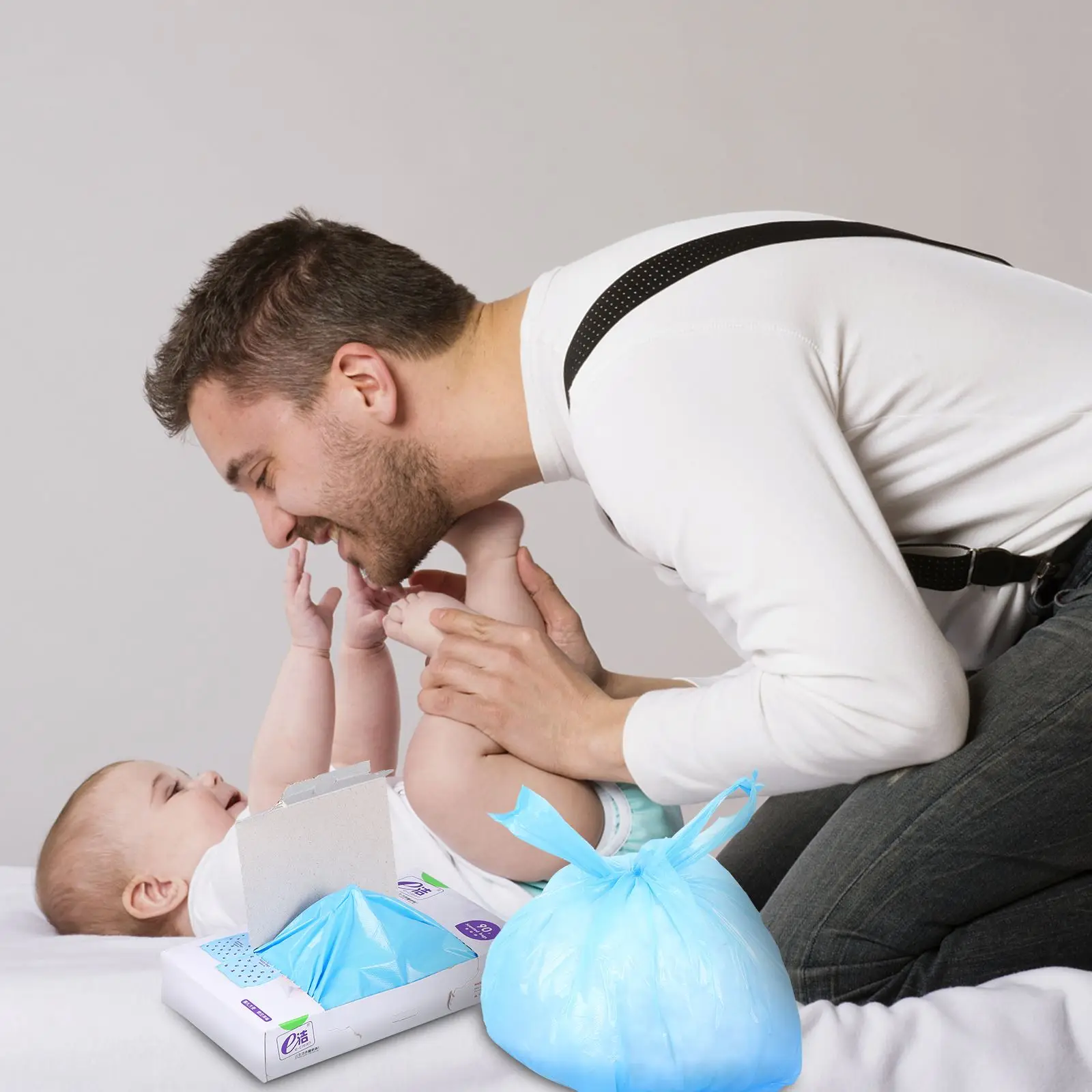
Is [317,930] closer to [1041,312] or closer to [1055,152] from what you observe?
[1041,312]

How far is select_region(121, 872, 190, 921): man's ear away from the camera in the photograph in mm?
1614

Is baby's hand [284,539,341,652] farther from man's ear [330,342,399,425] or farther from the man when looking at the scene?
man's ear [330,342,399,425]

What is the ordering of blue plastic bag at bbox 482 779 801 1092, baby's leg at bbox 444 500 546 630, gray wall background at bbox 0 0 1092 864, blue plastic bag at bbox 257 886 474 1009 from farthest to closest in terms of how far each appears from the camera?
1. gray wall background at bbox 0 0 1092 864
2. baby's leg at bbox 444 500 546 630
3. blue plastic bag at bbox 257 886 474 1009
4. blue plastic bag at bbox 482 779 801 1092

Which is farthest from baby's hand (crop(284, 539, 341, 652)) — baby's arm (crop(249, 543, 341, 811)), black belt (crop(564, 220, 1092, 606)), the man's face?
black belt (crop(564, 220, 1092, 606))

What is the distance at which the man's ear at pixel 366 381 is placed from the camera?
5.01 ft

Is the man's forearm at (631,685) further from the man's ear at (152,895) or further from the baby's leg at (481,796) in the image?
the man's ear at (152,895)

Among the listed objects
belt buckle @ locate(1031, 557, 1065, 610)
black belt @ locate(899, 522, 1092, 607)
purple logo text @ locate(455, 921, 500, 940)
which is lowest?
purple logo text @ locate(455, 921, 500, 940)

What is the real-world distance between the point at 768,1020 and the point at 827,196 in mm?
2656

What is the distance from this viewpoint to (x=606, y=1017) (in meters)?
0.84

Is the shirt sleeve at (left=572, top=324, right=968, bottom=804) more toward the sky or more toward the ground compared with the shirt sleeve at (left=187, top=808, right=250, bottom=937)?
more toward the sky

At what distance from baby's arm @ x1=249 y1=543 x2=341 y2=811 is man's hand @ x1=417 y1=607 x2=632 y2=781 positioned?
292 mm

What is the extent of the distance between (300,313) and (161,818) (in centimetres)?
69

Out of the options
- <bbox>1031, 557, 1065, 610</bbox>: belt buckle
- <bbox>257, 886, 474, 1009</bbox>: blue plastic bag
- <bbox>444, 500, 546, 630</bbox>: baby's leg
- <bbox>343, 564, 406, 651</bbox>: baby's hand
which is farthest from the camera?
<bbox>343, 564, 406, 651</bbox>: baby's hand

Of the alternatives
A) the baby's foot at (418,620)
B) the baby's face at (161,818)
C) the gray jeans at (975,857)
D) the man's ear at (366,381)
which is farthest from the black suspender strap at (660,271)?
the baby's face at (161,818)
